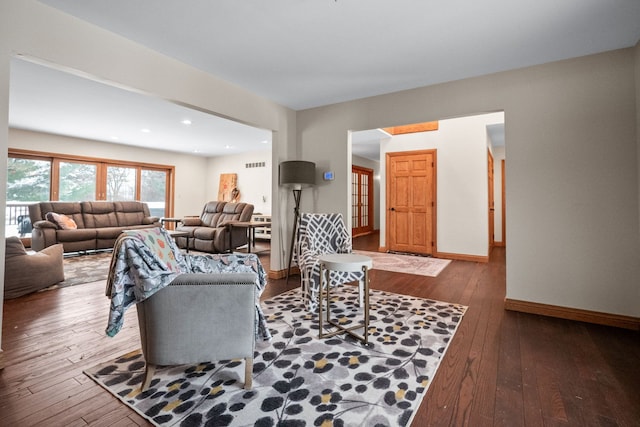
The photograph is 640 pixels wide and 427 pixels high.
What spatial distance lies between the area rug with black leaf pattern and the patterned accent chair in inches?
16.4

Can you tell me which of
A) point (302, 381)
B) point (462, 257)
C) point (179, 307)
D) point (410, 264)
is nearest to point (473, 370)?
point (302, 381)

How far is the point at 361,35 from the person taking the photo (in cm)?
244

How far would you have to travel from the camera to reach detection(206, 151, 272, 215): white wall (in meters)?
8.12

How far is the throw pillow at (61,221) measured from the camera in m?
5.46

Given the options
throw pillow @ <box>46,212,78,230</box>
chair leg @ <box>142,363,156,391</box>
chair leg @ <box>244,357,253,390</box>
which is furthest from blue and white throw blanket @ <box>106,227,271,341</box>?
throw pillow @ <box>46,212,78,230</box>

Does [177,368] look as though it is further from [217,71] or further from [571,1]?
[571,1]

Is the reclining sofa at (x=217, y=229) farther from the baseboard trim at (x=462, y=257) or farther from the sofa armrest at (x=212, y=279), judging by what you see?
the sofa armrest at (x=212, y=279)

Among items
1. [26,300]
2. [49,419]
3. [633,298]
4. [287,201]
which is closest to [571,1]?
[633,298]

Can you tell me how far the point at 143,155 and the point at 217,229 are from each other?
12.2ft

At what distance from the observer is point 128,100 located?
4281 mm

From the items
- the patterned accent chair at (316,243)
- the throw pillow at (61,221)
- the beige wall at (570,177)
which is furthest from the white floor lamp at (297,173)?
the throw pillow at (61,221)

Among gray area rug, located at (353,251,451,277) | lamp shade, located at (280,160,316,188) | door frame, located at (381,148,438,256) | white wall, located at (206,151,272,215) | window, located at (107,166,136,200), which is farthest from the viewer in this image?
white wall, located at (206,151,272,215)

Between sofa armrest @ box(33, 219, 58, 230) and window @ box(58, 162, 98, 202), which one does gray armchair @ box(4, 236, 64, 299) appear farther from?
window @ box(58, 162, 98, 202)

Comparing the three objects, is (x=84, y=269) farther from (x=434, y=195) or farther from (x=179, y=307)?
(x=434, y=195)
